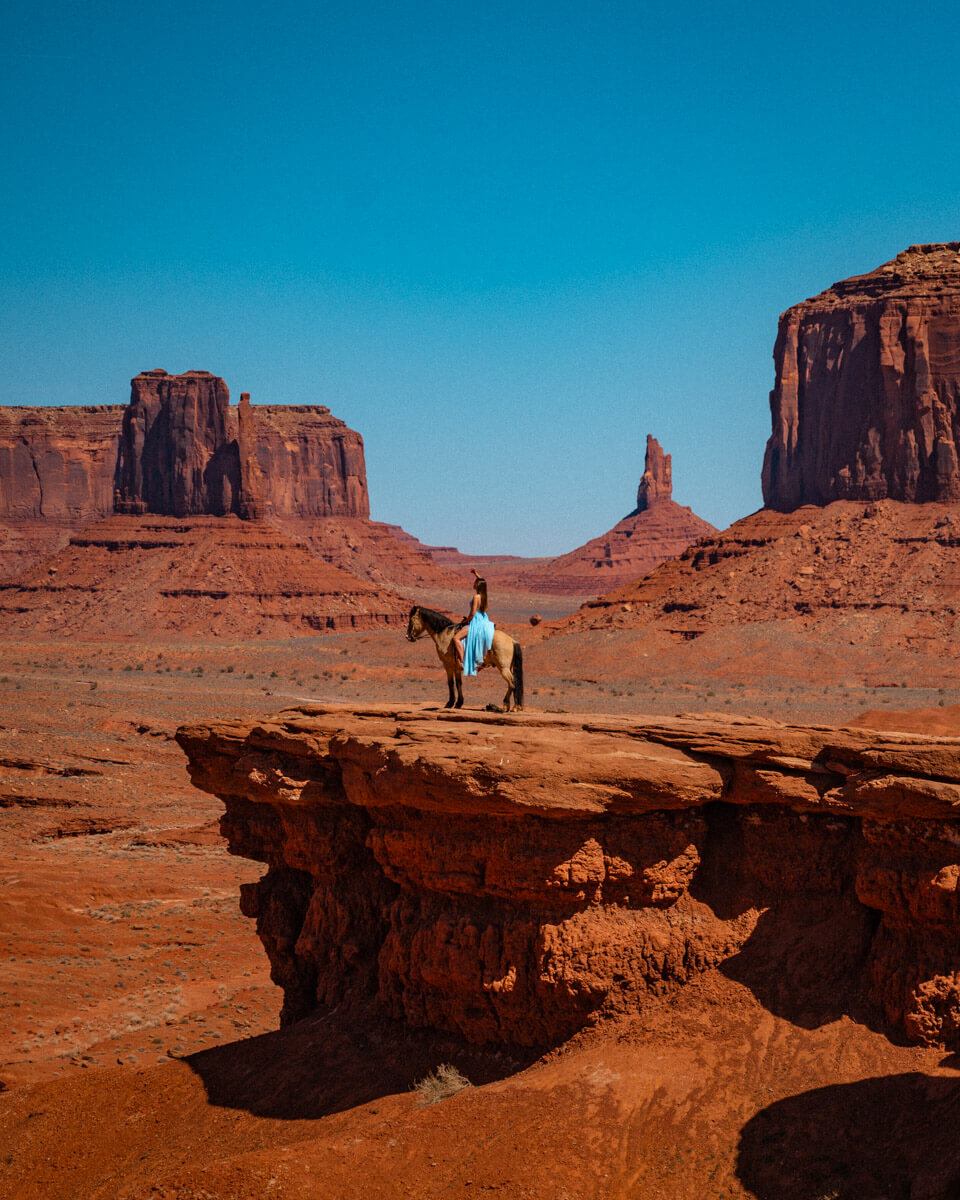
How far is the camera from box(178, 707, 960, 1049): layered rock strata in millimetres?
9555

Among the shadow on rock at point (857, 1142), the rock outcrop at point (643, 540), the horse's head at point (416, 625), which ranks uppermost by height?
the rock outcrop at point (643, 540)

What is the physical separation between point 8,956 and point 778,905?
12659 mm

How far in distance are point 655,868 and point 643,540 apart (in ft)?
561

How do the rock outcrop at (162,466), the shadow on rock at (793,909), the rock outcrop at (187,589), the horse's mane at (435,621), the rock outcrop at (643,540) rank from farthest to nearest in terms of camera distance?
the rock outcrop at (643,540), the rock outcrop at (162,466), the rock outcrop at (187,589), the horse's mane at (435,621), the shadow on rock at (793,909)

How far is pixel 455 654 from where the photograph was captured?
14.0m

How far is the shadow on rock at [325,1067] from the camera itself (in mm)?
11062

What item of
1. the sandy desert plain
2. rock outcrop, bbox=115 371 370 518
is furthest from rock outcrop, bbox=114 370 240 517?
the sandy desert plain

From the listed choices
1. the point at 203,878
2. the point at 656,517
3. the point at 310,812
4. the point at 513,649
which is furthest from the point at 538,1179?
the point at 656,517

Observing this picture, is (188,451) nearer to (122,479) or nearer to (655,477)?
(122,479)

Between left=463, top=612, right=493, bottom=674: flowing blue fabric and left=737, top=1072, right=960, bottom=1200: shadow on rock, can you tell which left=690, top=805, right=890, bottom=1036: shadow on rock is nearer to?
left=737, top=1072, right=960, bottom=1200: shadow on rock

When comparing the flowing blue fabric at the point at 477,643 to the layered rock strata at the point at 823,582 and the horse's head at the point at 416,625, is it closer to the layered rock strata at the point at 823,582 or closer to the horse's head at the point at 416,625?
the horse's head at the point at 416,625

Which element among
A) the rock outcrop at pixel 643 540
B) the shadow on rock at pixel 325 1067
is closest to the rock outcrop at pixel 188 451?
the rock outcrop at pixel 643 540

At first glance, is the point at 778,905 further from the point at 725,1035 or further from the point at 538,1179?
the point at 538,1179

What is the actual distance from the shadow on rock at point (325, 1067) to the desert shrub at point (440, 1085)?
7.5 inches
